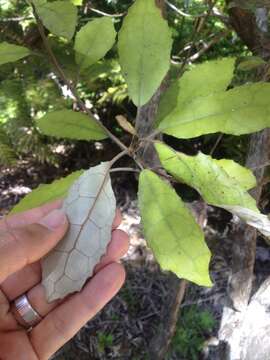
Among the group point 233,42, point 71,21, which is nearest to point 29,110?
point 233,42

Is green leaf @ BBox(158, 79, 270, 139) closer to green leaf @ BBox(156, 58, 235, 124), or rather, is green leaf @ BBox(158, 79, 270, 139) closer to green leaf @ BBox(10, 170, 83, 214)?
green leaf @ BBox(156, 58, 235, 124)

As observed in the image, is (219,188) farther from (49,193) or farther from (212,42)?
(212,42)

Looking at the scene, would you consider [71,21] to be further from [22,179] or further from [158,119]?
[22,179]

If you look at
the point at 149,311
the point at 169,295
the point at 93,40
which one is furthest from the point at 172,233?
the point at 149,311

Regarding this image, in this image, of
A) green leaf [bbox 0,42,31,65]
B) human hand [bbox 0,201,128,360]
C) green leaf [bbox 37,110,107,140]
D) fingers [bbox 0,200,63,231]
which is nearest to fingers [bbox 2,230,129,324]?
human hand [bbox 0,201,128,360]

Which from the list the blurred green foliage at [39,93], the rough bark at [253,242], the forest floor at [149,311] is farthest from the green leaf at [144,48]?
the blurred green foliage at [39,93]
